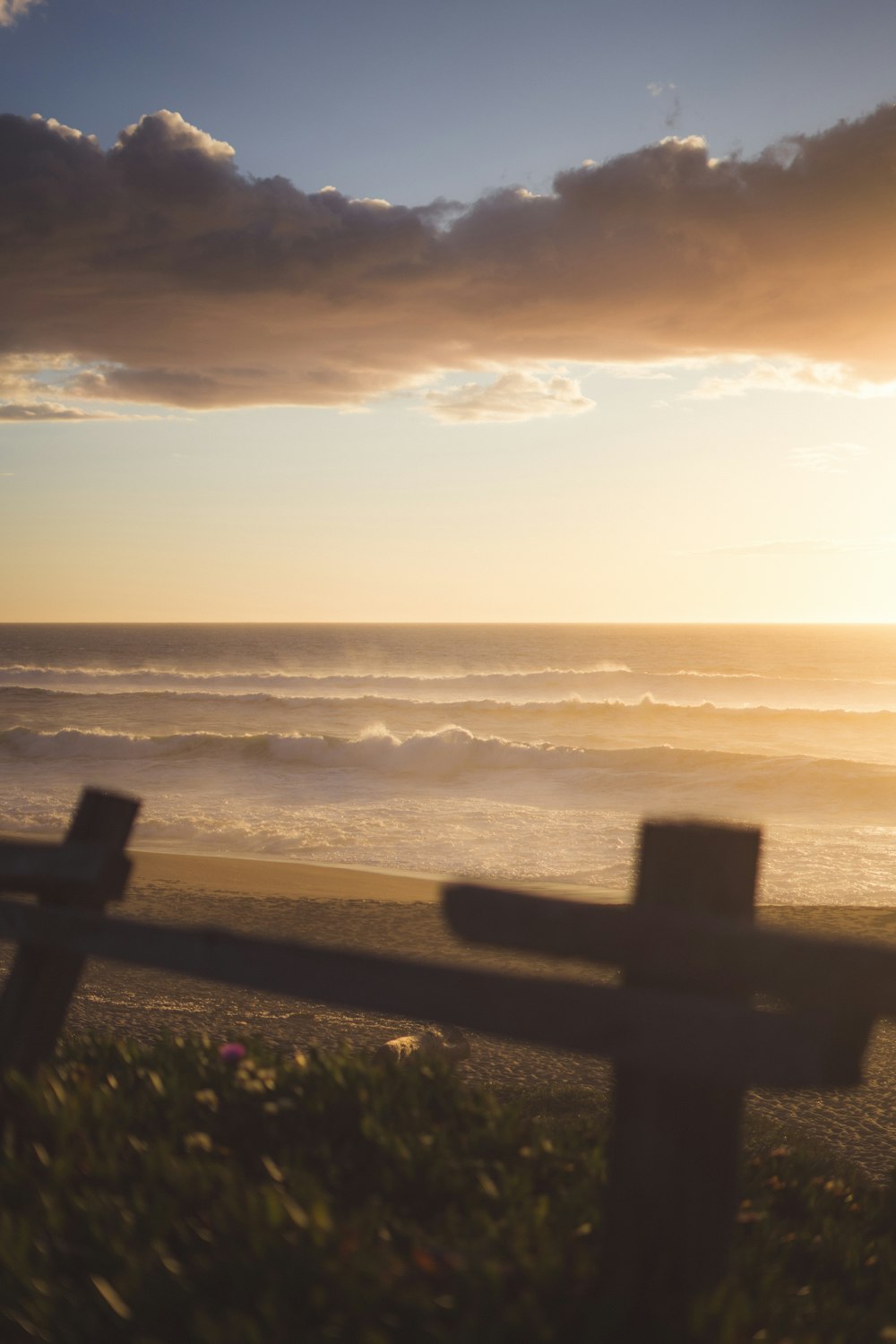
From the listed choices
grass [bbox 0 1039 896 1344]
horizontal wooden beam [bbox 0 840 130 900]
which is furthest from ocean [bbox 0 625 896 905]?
horizontal wooden beam [bbox 0 840 130 900]

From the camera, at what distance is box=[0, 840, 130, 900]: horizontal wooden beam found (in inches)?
128

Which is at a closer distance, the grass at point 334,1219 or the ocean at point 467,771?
the grass at point 334,1219

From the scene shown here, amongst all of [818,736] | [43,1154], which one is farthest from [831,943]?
[818,736]

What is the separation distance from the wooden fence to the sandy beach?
1142mm

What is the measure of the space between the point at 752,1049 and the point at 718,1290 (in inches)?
24.9

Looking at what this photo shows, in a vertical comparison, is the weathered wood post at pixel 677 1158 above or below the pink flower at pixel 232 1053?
above

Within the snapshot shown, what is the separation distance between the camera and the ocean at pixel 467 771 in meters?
15.6

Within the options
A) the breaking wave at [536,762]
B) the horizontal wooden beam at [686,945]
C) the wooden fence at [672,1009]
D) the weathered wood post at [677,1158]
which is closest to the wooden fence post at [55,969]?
the wooden fence at [672,1009]

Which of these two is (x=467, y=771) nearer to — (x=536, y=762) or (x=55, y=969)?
(x=536, y=762)

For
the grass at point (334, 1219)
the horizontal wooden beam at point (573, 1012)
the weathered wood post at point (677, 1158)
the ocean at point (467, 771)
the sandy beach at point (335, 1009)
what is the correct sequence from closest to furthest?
the horizontal wooden beam at point (573, 1012)
the weathered wood post at point (677, 1158)
the grass at point (334, 1219)
the sandy beach at point (335, 1009)
the ocean at point (467, 771)

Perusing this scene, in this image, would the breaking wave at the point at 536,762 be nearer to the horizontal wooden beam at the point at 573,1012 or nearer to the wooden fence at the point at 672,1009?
the horizontal wooden beam at the point at 573,1012

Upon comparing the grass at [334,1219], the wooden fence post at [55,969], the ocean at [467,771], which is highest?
the wooden fence post at [55,969]

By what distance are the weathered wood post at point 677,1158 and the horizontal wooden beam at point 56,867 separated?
1.85m

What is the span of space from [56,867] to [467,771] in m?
22.7
